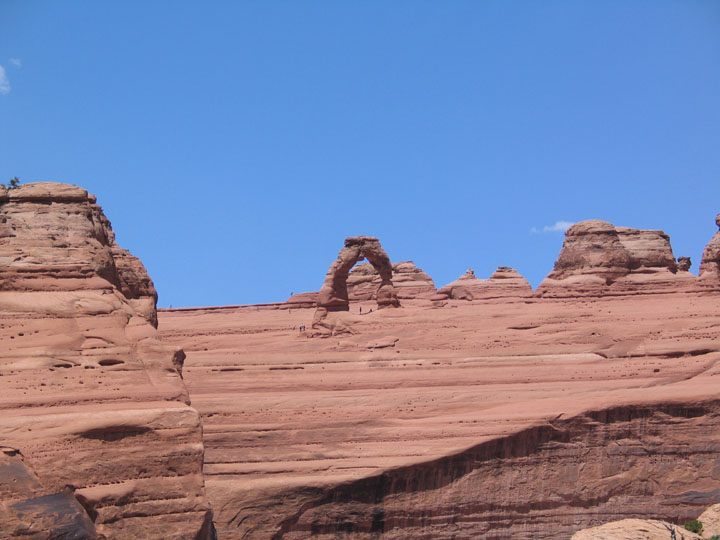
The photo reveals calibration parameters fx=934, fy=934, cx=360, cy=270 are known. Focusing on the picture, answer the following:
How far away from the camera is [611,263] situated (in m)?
41.9

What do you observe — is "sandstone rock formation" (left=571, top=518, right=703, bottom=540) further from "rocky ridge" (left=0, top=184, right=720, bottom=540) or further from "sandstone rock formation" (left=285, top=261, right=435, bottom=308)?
"sandstone rock formation" (left=285, top=261, right=435, bottom=308)

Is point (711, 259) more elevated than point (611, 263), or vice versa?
point (611, 263)

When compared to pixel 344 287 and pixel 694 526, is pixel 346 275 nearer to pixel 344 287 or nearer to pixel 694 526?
pixel 344 287

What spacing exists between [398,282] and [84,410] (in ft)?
151

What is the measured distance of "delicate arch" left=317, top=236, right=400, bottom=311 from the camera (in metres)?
36.4

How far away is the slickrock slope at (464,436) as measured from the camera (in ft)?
73.6

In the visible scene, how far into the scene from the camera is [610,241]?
4278 cm

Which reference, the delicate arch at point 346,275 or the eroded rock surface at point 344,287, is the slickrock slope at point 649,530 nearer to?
the eroded rock surface at point 344,287

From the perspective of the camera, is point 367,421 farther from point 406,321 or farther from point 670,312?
point 670,312

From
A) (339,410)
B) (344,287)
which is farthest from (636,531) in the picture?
(344,287)

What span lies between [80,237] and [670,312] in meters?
21.0

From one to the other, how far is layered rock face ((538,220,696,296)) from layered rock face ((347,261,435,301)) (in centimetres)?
1354

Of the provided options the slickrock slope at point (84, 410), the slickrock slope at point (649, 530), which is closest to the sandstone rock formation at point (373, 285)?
the slickrock slope at point (649, 530)

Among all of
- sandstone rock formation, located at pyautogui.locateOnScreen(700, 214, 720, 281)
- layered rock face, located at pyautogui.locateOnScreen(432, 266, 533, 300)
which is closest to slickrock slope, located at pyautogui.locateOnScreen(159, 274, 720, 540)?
sandstone rock formation, located at pyautogui.locateOnScreen(700, 214, 720, 281)
